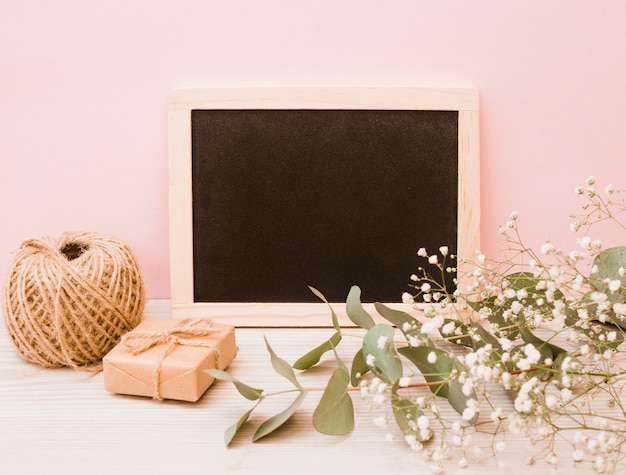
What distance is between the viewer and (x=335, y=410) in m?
0.70

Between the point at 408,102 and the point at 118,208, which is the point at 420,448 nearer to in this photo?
the point at 408,102

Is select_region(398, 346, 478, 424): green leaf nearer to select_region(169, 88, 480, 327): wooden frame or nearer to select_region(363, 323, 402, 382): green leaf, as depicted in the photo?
select_region(363, 323, 402, 382): green leaf

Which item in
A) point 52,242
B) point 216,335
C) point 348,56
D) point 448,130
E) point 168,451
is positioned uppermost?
point 348,56

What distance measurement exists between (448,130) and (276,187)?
34 cm

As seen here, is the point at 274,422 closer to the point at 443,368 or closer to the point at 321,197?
the point at 443,368

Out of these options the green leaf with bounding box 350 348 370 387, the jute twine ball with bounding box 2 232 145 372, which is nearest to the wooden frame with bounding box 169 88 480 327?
the jute twine ball with bounding box 2 232 145 372

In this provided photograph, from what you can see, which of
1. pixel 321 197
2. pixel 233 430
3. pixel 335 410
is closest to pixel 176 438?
pixel 233 430

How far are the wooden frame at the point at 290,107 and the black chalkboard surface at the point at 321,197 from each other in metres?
0.01

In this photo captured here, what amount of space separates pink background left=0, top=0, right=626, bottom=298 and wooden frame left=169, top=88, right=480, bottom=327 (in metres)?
0.05

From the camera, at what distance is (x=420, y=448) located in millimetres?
639

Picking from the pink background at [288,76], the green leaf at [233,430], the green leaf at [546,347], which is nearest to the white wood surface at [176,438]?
the green leaf at [233,430]

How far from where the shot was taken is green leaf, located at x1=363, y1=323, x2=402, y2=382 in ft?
2.40

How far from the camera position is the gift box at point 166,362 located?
2.56ft

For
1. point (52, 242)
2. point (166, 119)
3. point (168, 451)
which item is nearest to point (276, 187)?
point (166, 119)
